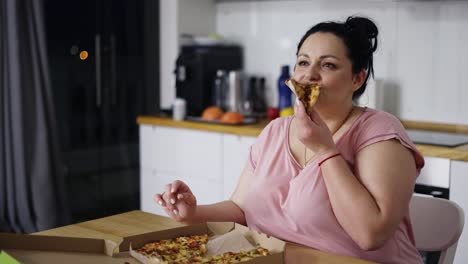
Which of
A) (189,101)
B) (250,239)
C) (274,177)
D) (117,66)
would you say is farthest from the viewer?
(117,66)

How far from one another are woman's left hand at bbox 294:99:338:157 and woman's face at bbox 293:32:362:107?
15 cm

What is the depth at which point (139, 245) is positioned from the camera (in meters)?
1.41

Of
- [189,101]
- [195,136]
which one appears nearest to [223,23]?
[189,101]

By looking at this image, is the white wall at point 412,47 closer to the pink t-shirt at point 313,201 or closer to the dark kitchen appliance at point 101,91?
the dark kitchen appliance at point 101,91

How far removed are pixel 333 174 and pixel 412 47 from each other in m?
1.91

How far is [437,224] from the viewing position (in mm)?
1722

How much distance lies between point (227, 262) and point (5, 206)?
277 cm

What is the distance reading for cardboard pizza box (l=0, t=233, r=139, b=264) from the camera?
1342 millimetres

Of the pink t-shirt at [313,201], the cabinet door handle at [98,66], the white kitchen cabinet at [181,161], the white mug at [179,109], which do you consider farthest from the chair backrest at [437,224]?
the cabinet door handle at [98,66]

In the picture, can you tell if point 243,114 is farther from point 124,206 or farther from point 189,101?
point 124,206

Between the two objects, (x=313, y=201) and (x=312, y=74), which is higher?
(x=312, y=74)

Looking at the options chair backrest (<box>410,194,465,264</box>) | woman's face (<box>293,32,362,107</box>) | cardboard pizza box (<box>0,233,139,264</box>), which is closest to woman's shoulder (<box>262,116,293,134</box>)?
woman's face (<box>293,32,362,107</box>)

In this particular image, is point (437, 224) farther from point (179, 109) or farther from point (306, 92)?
point (179, 109)

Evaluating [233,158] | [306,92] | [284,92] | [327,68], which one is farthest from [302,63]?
[284,92]
